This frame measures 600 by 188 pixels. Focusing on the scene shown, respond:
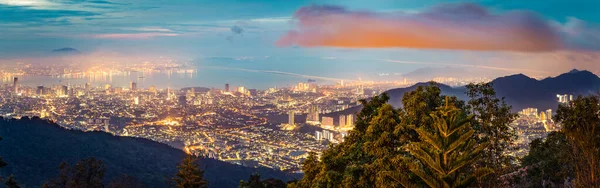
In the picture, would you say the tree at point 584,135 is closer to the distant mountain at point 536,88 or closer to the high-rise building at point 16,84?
the distant mountain at point 536,88

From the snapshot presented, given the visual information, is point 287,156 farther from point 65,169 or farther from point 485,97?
point 485,97

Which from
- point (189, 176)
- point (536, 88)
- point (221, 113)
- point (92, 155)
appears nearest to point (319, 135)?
point (92, 155)

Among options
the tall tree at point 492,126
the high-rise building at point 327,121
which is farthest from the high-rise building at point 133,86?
the tall tree at point 492,126

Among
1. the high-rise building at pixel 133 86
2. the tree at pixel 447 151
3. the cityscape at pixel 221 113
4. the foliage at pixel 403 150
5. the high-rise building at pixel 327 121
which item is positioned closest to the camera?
the tree at pixel 447 151

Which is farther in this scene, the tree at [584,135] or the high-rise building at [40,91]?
the high-rise building at [40,91]

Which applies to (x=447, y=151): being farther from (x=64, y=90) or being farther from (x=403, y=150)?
(x=64, y=90)

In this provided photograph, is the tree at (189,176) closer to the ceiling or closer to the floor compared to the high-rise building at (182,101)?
closer to the floor

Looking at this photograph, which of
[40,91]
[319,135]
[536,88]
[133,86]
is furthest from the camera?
[133,86]
